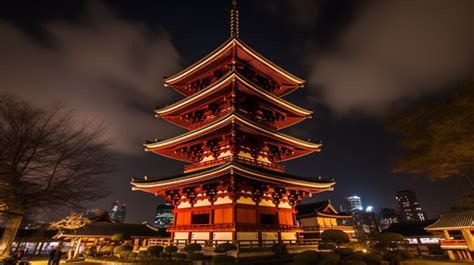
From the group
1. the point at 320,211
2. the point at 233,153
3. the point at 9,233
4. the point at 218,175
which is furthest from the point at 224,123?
the point at 320,211

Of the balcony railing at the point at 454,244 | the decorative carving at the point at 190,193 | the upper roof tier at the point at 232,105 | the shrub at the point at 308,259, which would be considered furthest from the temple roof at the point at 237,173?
the balcony railing at the point at 454,244

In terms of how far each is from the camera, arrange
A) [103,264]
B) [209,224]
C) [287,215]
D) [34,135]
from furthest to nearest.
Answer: [287,215] → [103,264] → [209,224] → [34,135]

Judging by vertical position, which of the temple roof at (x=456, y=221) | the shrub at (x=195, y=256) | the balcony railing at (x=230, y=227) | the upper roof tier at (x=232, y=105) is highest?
the upper roof tier at (x=232, y=105)

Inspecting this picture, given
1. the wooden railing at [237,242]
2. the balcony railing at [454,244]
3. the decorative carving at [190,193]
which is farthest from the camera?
the balcony railing at [454,244]

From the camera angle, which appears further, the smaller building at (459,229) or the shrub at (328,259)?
the smaller building at (459,229)

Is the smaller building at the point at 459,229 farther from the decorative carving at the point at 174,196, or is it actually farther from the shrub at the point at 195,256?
the decorative carving at the point at 174,196

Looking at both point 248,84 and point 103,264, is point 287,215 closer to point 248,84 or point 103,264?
point 248,84

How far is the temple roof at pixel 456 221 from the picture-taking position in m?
21.7

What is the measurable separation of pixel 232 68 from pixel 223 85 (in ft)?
8.05

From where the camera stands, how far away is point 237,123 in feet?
56.1

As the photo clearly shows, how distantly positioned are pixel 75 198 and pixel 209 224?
8.90m

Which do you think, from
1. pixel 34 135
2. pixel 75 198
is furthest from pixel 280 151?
pixel 34 135

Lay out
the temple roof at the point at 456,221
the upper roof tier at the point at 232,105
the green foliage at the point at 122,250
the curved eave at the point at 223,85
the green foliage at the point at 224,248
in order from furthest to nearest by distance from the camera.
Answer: the temple roof at the point at 456,221 < the upper roof tier at the point at 232,105 < the curved eave at the point at 223,85 < the green foliage at the point at 122,250 < the green foliage at the point at 224,248

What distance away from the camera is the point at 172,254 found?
14.9m
